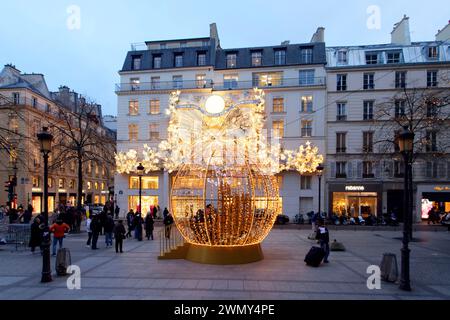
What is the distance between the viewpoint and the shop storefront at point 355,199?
1266 inches

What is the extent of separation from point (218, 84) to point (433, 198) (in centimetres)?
2495

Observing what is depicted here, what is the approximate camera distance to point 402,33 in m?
36.0

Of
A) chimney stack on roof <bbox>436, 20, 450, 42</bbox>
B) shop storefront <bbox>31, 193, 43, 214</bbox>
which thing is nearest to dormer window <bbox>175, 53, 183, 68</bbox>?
shop storefront <bbox>31, 193, 43, 214</bbox>

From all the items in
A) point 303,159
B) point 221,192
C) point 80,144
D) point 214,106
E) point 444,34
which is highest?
point 444,34

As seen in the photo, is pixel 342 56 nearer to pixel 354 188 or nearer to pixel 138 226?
pixel 354 188

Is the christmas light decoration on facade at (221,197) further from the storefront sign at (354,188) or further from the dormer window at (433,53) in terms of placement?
the dormer window at (433,53)

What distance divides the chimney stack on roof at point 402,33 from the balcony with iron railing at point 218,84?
10688 millimetres

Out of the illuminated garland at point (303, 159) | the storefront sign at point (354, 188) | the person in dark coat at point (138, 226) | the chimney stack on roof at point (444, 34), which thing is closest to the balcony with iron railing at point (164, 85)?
Answer: the illuminated garland at point (303, 159)

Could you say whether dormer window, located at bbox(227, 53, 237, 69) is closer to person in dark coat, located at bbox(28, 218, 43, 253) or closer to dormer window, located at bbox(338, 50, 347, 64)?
dormer window, located at bbox(338, 50, 347, 64)

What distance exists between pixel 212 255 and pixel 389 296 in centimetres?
599

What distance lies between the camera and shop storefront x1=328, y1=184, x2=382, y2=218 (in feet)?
105

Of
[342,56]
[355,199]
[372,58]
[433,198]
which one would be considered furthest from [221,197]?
[372,58]

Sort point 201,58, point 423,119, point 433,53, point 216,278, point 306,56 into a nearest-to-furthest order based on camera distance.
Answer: point 216,278 → point 423,119 → point 433,53 → point 306,56 → point 201,58
